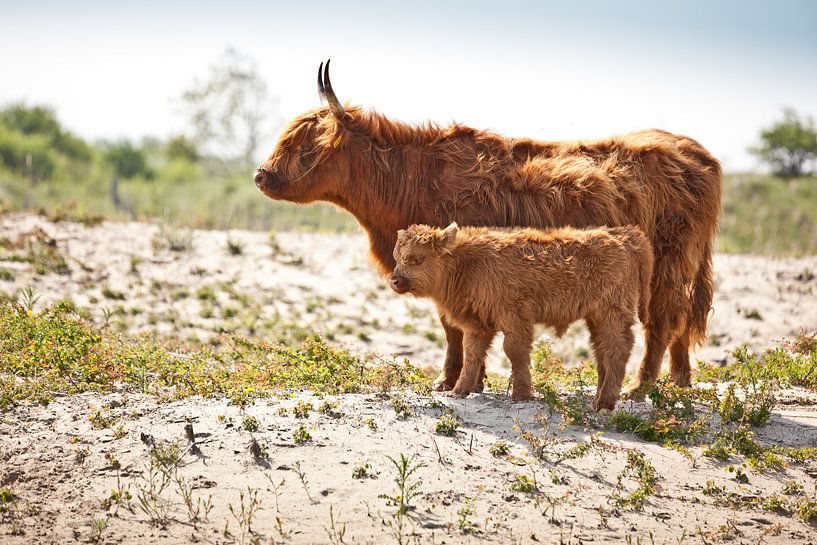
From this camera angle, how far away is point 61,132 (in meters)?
35.7

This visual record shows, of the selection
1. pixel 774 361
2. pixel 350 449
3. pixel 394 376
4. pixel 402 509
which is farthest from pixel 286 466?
pixel 774 361

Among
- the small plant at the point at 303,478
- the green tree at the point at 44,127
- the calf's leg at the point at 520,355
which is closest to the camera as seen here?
the small plant at the point at 303,478

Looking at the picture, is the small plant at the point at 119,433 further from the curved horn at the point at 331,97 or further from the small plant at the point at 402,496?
the curved horn at the point at 331,97

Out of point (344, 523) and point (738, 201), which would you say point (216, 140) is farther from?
point (344, 523)

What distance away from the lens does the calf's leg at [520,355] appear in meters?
7.32

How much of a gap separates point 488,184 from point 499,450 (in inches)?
110

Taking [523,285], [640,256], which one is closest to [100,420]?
[523,285]

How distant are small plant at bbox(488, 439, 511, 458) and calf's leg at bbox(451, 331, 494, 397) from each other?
3.61ft

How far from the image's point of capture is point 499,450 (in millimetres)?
6555

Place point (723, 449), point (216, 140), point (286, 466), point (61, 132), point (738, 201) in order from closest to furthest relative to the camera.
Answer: point (286, 466) → point (723, 449) → point (738, 201) → point (61, 132) → point (216, 140)

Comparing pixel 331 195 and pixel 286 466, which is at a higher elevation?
pixel 331 195

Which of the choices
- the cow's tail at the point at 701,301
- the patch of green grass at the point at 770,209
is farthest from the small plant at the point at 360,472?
the patch of green grass at the point at 770,209

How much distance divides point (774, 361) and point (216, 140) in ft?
113

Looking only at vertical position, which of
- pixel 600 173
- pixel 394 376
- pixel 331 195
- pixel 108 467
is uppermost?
pixel 600 173
